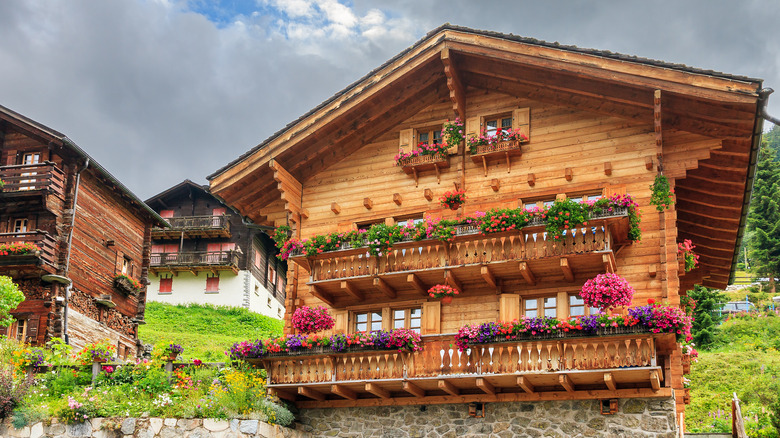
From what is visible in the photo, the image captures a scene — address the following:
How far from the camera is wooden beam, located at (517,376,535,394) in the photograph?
18.0m

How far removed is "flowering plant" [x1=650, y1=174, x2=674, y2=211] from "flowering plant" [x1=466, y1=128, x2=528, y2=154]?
3736 millimetres

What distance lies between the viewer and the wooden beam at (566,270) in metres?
19.2

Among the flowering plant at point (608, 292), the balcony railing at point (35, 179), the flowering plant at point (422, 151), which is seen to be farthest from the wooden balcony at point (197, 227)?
the flowering plant at point (608, 292)

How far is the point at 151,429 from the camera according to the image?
62.5 ft

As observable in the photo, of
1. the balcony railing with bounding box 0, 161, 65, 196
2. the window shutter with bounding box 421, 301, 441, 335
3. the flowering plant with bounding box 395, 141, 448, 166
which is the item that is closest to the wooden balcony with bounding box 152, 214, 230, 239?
the balcony railing with bounding box 0, 161, 65, 196

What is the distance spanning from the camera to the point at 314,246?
21.7m

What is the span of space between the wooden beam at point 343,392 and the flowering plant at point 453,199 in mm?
5417

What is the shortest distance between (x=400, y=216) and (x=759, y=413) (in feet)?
49.6

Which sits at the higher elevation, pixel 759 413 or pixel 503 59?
pixel 503 59

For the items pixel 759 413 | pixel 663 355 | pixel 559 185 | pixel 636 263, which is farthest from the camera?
pixel 759 413

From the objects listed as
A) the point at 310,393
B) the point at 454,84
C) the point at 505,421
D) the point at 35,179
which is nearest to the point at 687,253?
the point at 505,421

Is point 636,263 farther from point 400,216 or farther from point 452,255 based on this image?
point 400,216

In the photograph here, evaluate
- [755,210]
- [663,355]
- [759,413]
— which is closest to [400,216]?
[663,355]

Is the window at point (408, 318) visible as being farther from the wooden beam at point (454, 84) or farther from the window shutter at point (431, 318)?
the wooden beam at point (454, 84)
